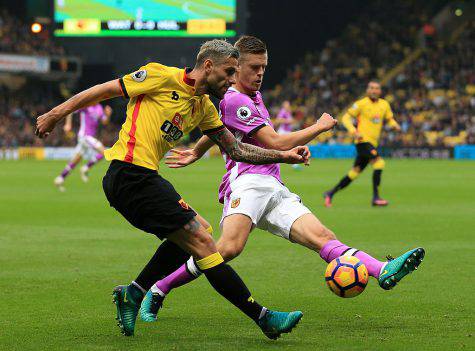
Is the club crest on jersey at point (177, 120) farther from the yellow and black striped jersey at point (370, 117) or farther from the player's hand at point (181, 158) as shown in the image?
the yellow and black striped jersey at point (370, 117)

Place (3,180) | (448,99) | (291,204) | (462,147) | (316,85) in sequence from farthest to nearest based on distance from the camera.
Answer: (316,85), (448,99), (462,147), (3,180), (291,204)

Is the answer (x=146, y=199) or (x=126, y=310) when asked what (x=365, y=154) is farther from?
(x=146, y=199)

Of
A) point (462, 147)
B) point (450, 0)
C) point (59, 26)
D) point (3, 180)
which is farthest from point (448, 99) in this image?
point (3, 180)

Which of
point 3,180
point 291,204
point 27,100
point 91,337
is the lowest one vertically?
point 27,100

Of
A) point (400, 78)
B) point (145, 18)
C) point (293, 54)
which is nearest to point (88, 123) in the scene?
point (145, 18)

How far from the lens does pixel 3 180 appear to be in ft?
91.8

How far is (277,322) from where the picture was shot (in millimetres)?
6656

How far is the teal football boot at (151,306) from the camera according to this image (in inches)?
301

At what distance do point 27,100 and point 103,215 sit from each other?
3996 cm

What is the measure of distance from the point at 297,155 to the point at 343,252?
890mm

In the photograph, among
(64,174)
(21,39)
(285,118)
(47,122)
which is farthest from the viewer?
(21,39)

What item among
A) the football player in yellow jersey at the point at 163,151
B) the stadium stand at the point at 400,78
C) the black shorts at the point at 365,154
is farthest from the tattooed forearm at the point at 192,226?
the stadium stand at the point at 400,78

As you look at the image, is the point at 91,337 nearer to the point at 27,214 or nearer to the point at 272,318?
the point at 272,318

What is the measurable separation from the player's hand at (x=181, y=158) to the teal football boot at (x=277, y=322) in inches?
66.6
